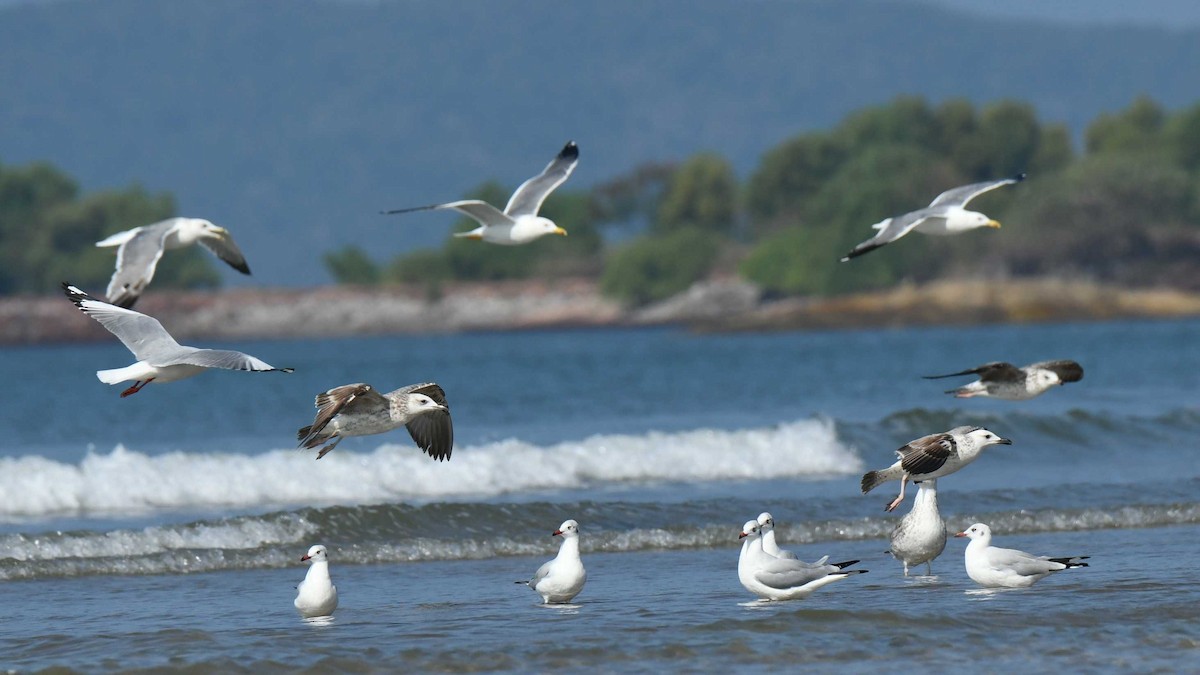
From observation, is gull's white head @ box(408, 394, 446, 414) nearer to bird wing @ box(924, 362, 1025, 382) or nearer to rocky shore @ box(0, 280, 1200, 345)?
bird wing @ box(924, 362, 1025, 382)

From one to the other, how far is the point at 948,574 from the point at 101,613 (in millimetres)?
6589

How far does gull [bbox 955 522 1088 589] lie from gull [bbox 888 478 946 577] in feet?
1.53

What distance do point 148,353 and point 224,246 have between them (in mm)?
1710

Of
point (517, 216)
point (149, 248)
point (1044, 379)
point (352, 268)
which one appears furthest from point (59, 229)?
point (1044, 379)

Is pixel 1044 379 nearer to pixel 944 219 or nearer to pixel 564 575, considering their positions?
pixel 944 219

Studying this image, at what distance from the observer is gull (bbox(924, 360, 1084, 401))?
42.7 feet

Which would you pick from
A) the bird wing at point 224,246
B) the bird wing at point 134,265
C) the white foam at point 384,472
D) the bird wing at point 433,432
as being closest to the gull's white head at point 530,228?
the bird wing at point 433,432

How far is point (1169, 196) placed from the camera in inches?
4299

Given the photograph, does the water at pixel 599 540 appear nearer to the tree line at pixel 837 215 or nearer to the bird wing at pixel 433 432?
the bird wing at pixel 433 432

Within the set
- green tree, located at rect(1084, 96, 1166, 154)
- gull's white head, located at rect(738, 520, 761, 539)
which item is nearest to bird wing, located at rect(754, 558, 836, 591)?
gull's white head, located at rect(738, 520, 761, 539)

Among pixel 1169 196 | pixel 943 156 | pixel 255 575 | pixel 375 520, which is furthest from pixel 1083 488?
pixel 943 156

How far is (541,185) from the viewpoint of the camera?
1698 cm

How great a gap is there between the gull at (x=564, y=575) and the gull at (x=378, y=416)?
1.32m

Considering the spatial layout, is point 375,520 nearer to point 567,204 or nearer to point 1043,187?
point 1043,187
